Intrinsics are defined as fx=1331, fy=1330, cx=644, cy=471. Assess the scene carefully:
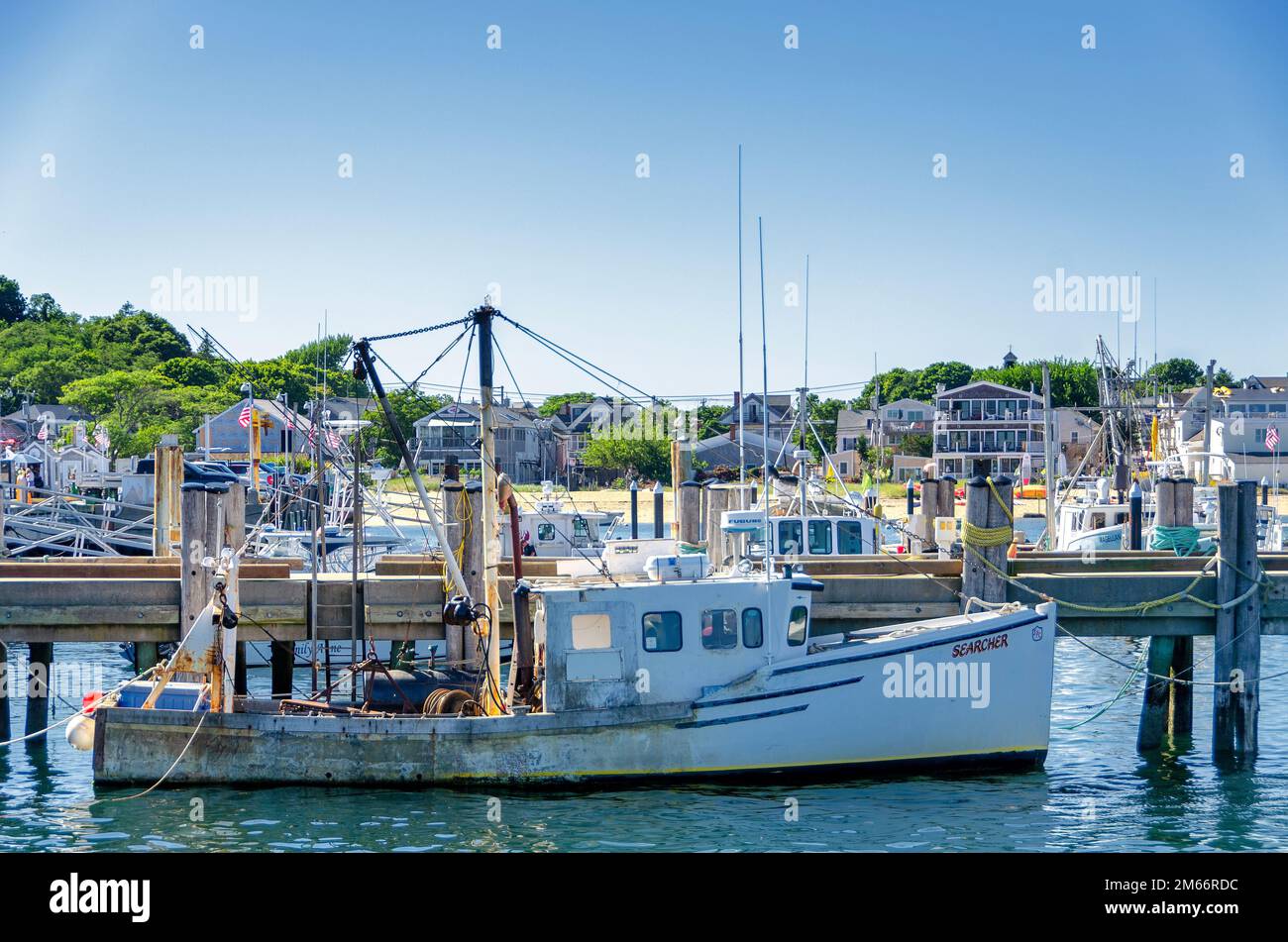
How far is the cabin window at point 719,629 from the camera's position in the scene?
16.8 metres

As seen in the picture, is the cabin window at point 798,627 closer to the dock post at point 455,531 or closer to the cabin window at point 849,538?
the dock post at point 455,531

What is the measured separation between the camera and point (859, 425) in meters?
116

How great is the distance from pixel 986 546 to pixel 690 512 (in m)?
11.1

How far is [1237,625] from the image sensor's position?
722 inches

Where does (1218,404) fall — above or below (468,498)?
above

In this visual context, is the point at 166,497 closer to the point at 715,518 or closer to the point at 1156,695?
the point at 715,518

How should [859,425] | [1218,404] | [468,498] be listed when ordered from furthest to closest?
[859,425] < [1218,404] < [468,498]

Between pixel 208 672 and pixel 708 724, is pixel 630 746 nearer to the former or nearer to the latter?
pixel 708 724

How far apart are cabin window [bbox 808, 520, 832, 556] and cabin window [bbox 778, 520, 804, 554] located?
0.91 ft

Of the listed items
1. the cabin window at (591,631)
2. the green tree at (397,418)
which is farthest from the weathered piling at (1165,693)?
the green tree at (397,418)

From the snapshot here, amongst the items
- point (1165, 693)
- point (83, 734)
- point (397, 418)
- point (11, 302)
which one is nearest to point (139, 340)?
point (11, 302)

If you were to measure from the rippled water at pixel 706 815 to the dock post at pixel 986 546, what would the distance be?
256 centimetres
